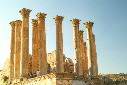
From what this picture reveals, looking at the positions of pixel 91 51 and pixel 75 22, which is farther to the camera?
pixel 75 22

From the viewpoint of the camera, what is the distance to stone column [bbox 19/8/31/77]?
1261 inches

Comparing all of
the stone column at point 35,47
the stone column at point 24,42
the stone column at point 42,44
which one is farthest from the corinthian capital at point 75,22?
the stone column at point 24,42

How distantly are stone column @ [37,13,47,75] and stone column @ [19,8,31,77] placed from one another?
1519 mm

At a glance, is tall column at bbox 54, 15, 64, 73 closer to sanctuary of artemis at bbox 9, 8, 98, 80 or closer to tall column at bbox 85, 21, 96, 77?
sanctuary of artemis at bbox 9, 8, 98, 80

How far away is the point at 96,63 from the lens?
37062 millimetres

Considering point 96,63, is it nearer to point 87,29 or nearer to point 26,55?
point 87,29

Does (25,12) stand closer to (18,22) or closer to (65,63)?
(18,22)

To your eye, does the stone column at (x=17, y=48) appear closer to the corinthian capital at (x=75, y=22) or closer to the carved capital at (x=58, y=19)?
the carved capital at (x=58, y=19)

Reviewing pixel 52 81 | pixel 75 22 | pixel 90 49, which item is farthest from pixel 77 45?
pixel 52 81

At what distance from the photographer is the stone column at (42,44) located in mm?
32531

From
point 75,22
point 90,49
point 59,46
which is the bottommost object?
point 90,49

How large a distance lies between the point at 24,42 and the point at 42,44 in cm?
209

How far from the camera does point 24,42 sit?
3309 cm

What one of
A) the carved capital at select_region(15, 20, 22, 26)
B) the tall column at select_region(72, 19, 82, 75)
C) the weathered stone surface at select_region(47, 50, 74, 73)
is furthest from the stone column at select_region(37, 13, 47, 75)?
the weathered stone surface at select_region(47, 50, 74, 73)
